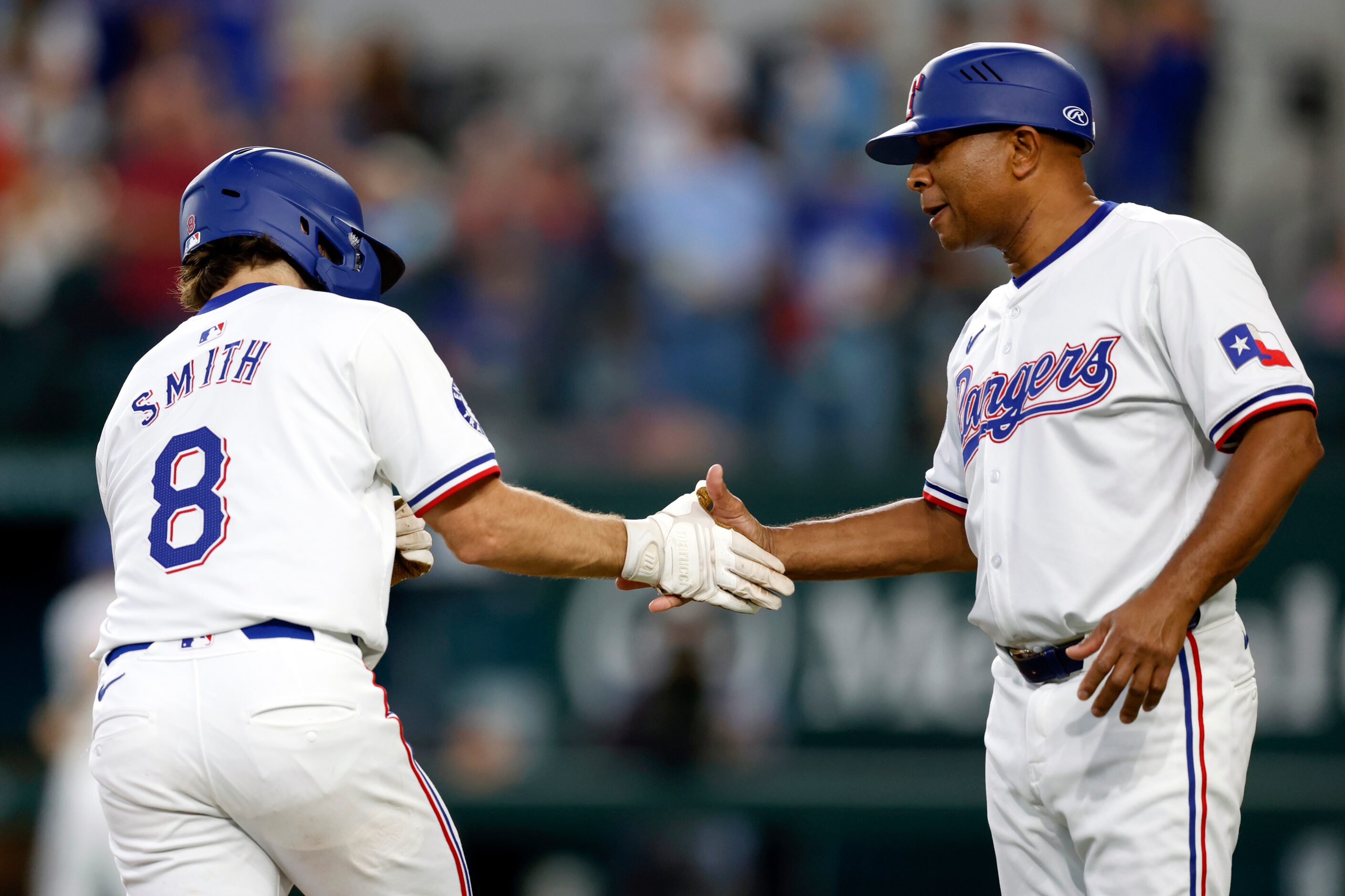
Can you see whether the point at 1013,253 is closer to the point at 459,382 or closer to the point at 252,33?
the point at 459,382

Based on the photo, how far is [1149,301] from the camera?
3.44m

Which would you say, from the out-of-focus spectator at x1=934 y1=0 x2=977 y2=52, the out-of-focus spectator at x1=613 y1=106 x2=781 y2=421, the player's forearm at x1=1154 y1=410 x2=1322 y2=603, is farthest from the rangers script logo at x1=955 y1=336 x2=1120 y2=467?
the out-of-focus spectator at x1=934 y1=0 x2=977 y2=52

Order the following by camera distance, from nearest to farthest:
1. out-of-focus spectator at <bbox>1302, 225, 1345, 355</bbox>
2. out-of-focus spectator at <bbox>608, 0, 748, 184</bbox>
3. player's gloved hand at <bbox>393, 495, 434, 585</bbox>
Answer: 1. player's gloved hand at <bbox>393, 495, 434, 585</bbox>
2. out-of-focus spectator at <bbox>1302, 225, 1345, 355</bbox>
3. out-of-focus spectator at <bbox>608, 0, 748, 184</bbox>

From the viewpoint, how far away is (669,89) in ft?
31.3

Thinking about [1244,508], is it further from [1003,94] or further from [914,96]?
[914,96]

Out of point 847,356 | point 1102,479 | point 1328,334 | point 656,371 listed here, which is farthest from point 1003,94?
point 1328,334

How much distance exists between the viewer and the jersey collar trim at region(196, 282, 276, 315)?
362cm

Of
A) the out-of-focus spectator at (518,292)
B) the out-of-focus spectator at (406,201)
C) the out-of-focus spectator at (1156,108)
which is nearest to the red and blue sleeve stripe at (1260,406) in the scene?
the out-of-focus spectator at (518,292)

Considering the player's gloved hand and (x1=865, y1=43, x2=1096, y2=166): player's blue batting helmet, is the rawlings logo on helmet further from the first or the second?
the player's gloved hand

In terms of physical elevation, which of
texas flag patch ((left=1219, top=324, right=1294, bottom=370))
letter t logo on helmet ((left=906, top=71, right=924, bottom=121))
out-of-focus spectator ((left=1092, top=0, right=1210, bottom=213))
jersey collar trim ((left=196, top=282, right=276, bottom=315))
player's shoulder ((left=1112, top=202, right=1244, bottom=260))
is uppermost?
out-of-focus spectator ((left=1092, top=0, right=1210, bottom=213))

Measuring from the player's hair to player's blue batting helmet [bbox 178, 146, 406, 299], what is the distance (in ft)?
0.08

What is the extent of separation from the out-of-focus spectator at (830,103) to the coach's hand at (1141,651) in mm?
6265

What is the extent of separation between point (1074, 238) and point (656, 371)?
466cm

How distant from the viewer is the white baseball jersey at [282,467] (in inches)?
128
